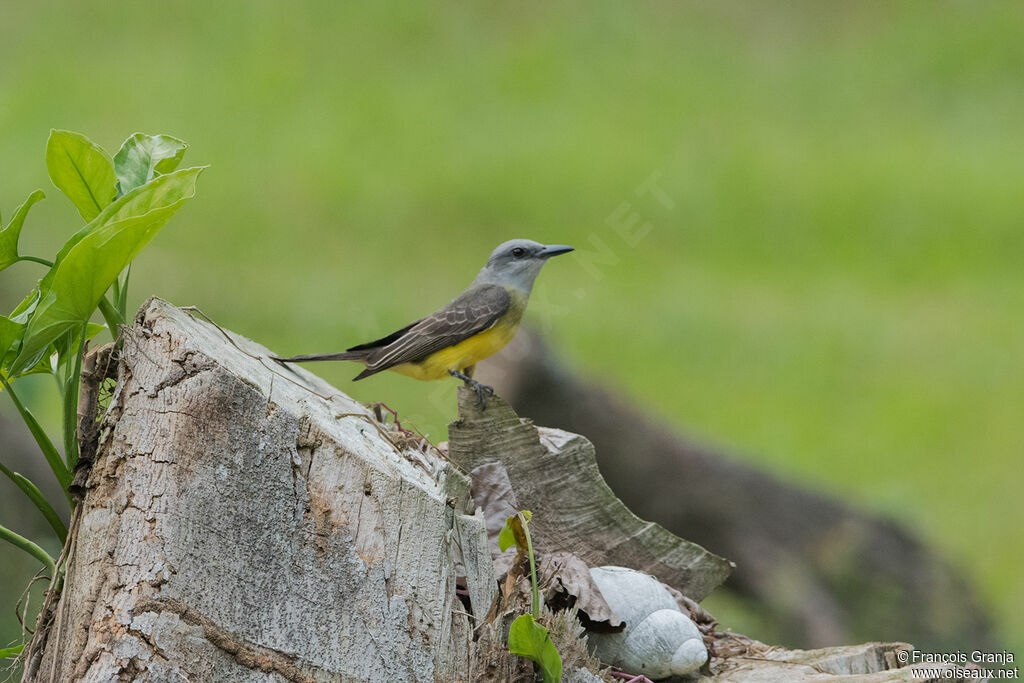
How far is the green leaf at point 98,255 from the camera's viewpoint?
177 centimetres

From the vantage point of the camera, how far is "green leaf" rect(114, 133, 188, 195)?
2.15 metres

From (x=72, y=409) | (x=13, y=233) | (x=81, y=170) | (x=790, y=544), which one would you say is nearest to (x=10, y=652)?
(x=72, y=409)

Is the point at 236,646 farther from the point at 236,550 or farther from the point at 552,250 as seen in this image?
the point at 552,250

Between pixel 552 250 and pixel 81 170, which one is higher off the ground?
pixel 552 250

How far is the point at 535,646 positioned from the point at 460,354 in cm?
125

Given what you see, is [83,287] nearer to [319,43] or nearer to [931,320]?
[931,320]

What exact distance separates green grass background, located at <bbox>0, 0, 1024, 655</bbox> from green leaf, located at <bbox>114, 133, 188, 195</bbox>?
10.5 ft

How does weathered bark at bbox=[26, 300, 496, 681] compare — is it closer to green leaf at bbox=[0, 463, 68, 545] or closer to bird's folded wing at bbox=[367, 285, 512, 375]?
green leaf at bbox=[0, 463, 68, 545]

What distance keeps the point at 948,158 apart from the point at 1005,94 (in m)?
1.40

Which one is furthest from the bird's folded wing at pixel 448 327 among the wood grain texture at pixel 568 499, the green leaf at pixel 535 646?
the green leaf at pixel 535 646

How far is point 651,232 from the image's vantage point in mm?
7555

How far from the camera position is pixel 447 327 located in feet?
9.50

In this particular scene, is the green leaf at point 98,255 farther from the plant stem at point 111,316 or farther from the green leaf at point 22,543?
the green leaf at point 22,543

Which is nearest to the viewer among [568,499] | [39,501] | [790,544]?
[39,501]
